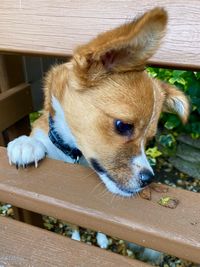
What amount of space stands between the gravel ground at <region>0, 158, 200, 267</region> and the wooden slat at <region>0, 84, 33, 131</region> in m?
0.65

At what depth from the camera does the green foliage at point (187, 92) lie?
2.45m

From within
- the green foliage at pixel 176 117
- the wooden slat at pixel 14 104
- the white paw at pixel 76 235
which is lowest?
the white paw at pixel 76 235

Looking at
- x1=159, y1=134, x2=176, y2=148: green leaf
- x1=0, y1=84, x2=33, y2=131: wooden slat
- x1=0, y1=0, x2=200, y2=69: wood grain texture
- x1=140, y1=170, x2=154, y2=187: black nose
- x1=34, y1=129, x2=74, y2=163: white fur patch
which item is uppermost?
x1=0, y1=0, x2=200, y2=69: wood grain texture

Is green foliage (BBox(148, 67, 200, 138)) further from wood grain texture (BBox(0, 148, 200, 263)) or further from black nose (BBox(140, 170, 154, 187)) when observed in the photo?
wood grain texture (BBox(0, 148, 200, 263))

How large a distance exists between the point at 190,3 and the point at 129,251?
1.26 metres

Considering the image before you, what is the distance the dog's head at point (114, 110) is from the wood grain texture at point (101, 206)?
120 millimetres

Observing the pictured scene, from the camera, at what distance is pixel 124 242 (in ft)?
6.98

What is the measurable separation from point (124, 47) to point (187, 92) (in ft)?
4.82

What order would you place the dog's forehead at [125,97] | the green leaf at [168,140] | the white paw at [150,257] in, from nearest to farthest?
the dog's forehead at [125,97] < the white paw at [150,257] < the green leaf at [168,140]

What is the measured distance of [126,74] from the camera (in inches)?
53.4

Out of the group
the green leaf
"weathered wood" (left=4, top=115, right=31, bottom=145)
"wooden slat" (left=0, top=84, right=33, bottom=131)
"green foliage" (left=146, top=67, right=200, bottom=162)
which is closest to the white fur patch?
"wooden slat" (left=0, top=84, right=33, bottom=131)

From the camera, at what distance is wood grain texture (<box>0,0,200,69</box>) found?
130 cm

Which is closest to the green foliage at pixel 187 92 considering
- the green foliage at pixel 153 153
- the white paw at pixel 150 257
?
the green foliage at pixel 153 153

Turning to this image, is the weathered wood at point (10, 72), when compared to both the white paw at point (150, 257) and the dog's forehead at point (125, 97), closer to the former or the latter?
the dog's forehead at point (125, 97)
